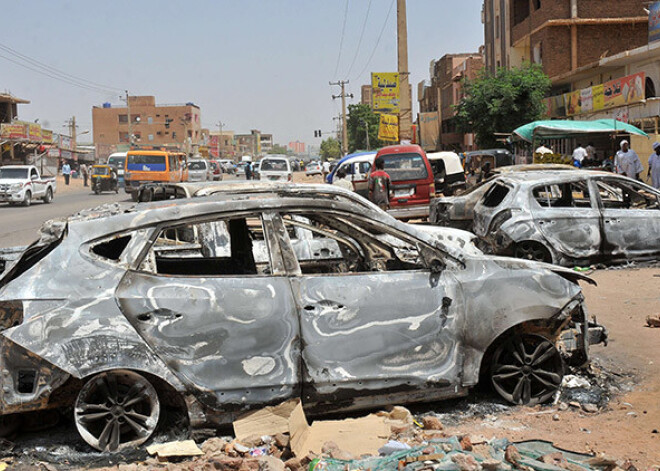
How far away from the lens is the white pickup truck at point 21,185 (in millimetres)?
30703

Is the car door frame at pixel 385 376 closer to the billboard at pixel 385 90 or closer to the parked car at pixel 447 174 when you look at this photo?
the parked car at pixel 447 174

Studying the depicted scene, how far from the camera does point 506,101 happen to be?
1451 inches

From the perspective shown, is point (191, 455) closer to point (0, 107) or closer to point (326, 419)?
point (326, 419)

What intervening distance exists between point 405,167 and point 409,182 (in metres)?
0.62

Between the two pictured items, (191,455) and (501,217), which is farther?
(501,217)

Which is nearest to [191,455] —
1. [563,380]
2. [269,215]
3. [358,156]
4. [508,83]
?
[269,215]

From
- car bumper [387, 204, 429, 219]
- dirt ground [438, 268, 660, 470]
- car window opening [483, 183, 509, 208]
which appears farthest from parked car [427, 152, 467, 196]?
dirt ground [438, 268, 660, 470]

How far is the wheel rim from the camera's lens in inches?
410

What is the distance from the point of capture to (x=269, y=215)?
478 cm

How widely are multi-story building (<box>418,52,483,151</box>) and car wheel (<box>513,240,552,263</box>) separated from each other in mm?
48118

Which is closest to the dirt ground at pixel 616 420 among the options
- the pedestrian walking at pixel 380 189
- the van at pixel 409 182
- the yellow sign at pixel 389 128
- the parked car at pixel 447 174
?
the pedestrian walking at pixel 380 189

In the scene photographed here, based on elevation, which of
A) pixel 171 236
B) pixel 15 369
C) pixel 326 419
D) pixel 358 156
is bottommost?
pixel 326 419

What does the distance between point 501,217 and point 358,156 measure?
14908 mm

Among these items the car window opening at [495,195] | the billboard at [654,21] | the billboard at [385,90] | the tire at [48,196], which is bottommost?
the car window opening at [495,195]
